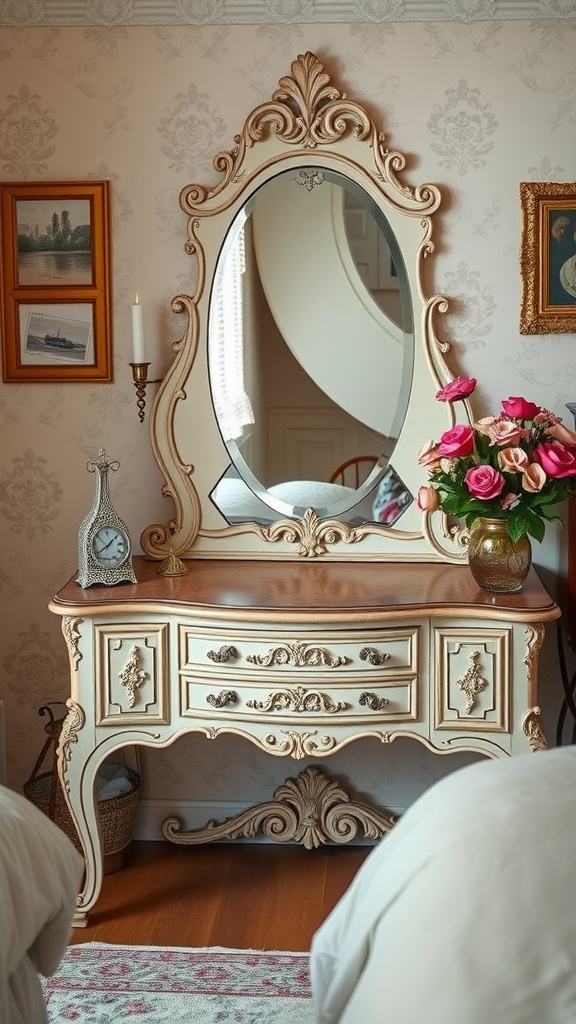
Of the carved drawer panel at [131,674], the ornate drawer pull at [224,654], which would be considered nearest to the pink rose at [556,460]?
the ornate drawer pull at [224,654]

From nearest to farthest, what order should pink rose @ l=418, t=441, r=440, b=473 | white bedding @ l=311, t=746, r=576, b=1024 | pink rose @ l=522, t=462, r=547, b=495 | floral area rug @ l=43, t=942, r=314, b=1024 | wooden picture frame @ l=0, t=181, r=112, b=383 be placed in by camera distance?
1. white bedding @ l=311, t=746, r=576, b=1024
2. floral area rug @ l=43, t=942, r=314, b=1024
3. pink rose @ l=522, t=462, r=547, b=495
4. pink rose @ l=418, t=441, r=440, b=473
5. wooden picture frame @ l=0, t=181, r=112, b=383

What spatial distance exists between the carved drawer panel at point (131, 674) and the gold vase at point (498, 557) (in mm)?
769

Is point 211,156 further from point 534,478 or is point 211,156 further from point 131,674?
point 131,674

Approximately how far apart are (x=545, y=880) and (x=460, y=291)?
2.02 metres

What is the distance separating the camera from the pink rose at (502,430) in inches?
105

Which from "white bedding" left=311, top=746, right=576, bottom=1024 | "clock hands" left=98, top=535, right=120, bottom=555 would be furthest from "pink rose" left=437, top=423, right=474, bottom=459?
"white bedding" left=311, top=746, right=576, bottom=1024

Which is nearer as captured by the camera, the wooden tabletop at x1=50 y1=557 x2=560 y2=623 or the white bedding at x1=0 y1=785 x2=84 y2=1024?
the white bedding at x1=0 y1=785 x2=84 y2=1024

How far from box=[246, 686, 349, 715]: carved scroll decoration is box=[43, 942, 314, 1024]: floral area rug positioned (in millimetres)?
578

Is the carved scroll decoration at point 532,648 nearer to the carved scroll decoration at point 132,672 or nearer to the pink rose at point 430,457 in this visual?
the pink rose at point 430,457

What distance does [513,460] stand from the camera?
2646mm

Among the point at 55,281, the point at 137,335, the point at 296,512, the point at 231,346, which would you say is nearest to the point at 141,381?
the point at 137,335

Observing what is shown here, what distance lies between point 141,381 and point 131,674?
773mm

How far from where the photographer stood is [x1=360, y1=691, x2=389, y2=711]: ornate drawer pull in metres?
2.70

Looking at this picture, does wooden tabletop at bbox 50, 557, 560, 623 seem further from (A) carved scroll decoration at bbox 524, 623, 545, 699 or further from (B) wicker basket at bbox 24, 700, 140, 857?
(B) wicker basket at bbox 24, 700, 140, 857
